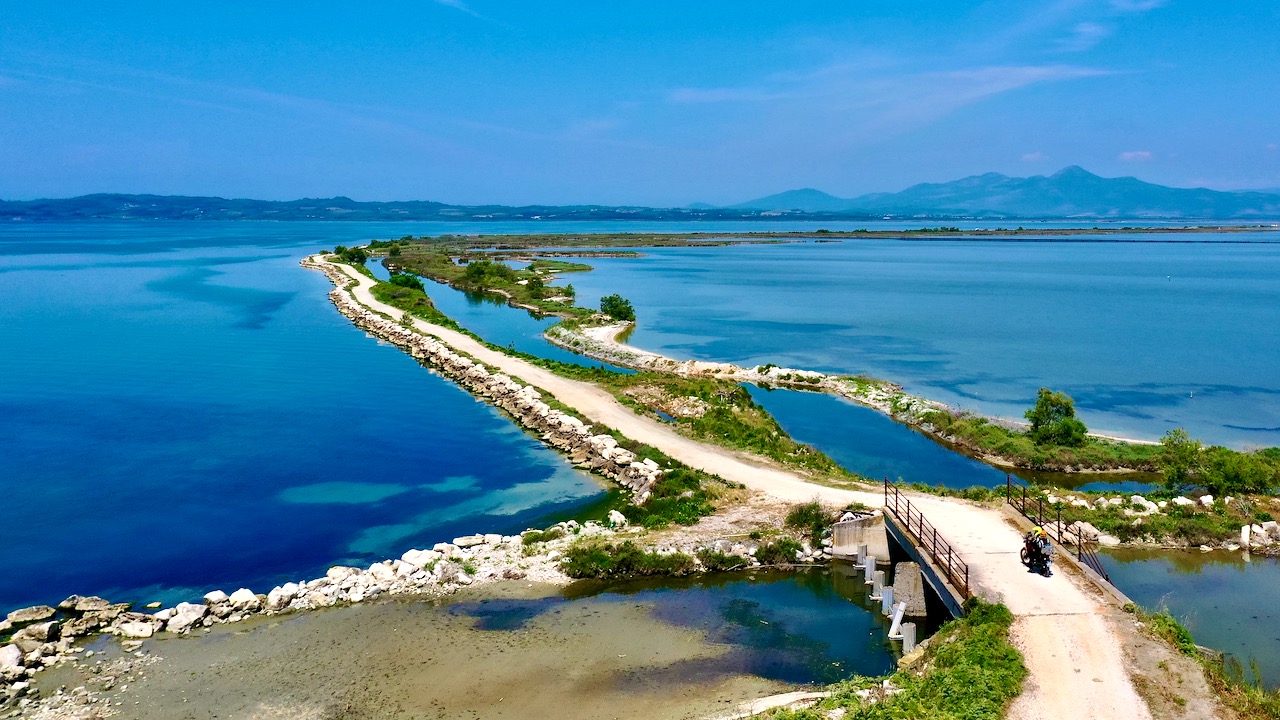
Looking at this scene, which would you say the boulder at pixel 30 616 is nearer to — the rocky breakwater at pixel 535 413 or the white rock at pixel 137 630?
the white rock at pixel 137 630

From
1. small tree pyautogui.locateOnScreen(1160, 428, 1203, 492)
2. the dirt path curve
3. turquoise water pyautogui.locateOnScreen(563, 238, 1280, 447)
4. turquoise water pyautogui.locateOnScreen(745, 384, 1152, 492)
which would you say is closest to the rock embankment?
the dirt path curve

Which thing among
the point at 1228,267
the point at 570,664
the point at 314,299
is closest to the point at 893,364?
the point at 570,664

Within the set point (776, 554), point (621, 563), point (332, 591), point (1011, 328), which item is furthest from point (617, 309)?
point (332, 591)

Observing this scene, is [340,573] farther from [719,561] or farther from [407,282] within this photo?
[407,282]

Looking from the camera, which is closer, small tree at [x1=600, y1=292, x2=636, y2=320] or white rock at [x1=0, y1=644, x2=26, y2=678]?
white rock at [x1=0, y1=644, x2=26, y2=678]

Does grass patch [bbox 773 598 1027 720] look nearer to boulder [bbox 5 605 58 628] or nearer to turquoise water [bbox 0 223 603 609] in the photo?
turquoise water [bbox 0 223 603 609]

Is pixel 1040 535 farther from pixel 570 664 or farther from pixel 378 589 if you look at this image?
pixel 378 589

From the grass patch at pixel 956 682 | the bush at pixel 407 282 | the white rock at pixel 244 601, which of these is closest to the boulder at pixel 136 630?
the white rock at pixel 244 601
